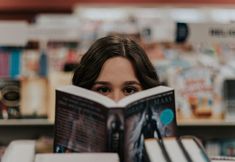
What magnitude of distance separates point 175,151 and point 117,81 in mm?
492

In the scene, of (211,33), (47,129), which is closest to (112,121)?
(211,33)

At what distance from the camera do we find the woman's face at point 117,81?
1.40 meters

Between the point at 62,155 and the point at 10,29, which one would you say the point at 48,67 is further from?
the point at 62,155

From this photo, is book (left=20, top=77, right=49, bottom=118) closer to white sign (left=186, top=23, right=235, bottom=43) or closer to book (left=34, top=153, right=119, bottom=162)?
white sign (left=186, top=23, right=235, bottom=43)

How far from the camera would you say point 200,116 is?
3232 millimetres

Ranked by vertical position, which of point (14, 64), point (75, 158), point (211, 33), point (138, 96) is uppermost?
point (14, 64)

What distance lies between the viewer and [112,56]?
151cm

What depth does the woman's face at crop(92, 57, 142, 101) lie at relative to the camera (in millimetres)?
1396

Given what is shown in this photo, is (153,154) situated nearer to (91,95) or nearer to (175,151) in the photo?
(175,151)

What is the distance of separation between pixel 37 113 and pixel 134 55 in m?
1.76

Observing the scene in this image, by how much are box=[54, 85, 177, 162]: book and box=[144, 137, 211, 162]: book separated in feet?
0.35

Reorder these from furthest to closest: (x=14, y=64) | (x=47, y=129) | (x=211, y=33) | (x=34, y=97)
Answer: (x=14, y=64)
(x=47, y=129)
(x=34, y=97)
(x=211, y=33)

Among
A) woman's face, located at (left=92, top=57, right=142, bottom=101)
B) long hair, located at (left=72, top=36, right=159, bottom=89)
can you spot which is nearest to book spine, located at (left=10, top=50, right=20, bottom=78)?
long hair, located at (left=72, top=36, right=159, bottom=89)

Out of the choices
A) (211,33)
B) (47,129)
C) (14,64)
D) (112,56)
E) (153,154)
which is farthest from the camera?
(14,64)
